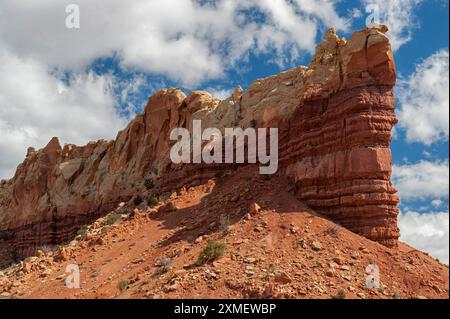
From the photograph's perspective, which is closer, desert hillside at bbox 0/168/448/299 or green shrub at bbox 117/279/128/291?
desert hillside at bbox 0/168/448/299

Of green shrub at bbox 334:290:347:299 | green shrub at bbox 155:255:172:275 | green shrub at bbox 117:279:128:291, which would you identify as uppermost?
green shrub at bbox 155:255:172:275

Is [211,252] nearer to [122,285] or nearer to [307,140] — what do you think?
[122,285]

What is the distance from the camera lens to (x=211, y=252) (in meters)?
16.2

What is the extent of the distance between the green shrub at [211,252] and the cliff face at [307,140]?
5155 mm

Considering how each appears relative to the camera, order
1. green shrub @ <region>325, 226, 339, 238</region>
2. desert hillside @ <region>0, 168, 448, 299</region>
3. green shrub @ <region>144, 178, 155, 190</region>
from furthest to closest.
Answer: green shrub @ <region>144, 178, 155, 190</region>
green shrub @ <region>325, 226, 339, 238</region>
desert hillside @ <region>0, 168, 448, 299</region>

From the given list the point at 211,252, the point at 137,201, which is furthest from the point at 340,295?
the point at 137,201

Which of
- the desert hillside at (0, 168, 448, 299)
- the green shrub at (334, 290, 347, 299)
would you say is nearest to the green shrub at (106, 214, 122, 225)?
the desert hillside at (0, 168, 448, 299)

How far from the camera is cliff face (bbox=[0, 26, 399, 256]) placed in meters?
18.3

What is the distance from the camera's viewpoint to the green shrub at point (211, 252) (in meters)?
16.2

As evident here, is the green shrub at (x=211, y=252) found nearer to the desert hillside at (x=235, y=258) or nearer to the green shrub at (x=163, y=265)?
the desert hillside at (x=235, y=258)

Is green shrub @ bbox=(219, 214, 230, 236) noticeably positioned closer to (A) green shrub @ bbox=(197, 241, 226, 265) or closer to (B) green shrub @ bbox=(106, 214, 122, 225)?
(A) green shrub @ bbox=(197, 241, 226, 265)

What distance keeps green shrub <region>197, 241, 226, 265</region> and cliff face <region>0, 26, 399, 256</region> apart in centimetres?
515
